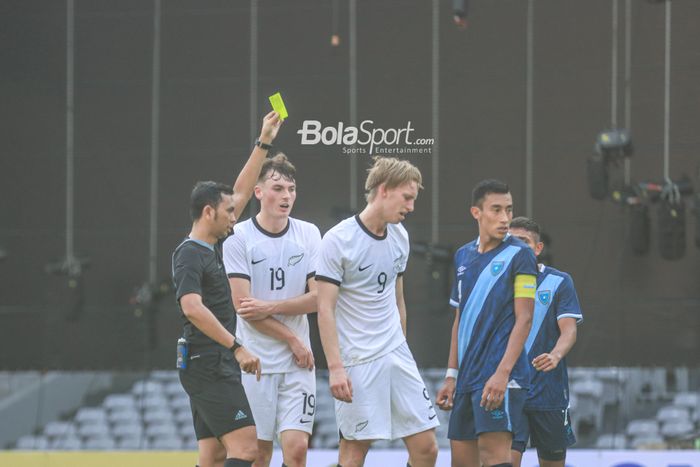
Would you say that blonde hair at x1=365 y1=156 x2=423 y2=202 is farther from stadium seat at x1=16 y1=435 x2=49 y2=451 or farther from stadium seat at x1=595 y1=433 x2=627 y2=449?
stadium seat at x1=16 y1=435 x2=49 y2=451

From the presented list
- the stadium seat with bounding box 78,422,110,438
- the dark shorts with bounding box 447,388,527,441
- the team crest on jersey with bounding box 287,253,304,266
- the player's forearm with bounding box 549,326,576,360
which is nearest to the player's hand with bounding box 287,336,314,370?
the team crest on jersey with bounding box 287,253,304,266

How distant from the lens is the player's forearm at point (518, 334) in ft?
15.0

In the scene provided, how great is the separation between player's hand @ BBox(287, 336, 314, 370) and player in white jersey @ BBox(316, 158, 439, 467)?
0.34 metres

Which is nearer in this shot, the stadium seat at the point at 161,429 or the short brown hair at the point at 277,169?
the short brown hair at the point at 277,169

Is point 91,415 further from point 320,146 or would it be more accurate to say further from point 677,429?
point 677,429

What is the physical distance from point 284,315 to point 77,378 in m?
2.08

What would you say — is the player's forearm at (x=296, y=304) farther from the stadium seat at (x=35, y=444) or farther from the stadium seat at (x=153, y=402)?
the stadium seat at (x=35, y=444)

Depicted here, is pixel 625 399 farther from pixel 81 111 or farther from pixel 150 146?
pixel 81 111

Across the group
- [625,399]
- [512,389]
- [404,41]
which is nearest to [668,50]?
[404,41]

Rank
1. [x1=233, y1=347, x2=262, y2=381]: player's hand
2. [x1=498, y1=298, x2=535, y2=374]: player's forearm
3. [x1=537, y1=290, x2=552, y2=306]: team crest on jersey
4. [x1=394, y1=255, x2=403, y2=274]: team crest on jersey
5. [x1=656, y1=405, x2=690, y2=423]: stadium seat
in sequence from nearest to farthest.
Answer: [x1=233, y1=347, x2=262, y2=381]: player's hand, [x1=498, y1=298, x2=535, y2=374]: player's forearm, [x1=394, y1=255, x2=403, y2=274]: team crest on jersey, [x1=537, y1=290, x2=552, y2=306]: team crest on jersey, [x1=656, y1=405, x2=690, y2=423]: stadium seat

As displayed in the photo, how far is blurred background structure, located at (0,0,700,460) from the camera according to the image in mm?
6402

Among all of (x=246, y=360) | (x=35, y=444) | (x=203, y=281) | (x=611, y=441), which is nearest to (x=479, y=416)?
(x=246, y=360)

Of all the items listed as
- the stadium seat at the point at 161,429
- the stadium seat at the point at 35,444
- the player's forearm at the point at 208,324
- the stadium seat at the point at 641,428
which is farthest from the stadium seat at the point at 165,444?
the player's forearm at the point at 208,324

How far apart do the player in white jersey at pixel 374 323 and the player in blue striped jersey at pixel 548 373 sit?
74 centimetres
